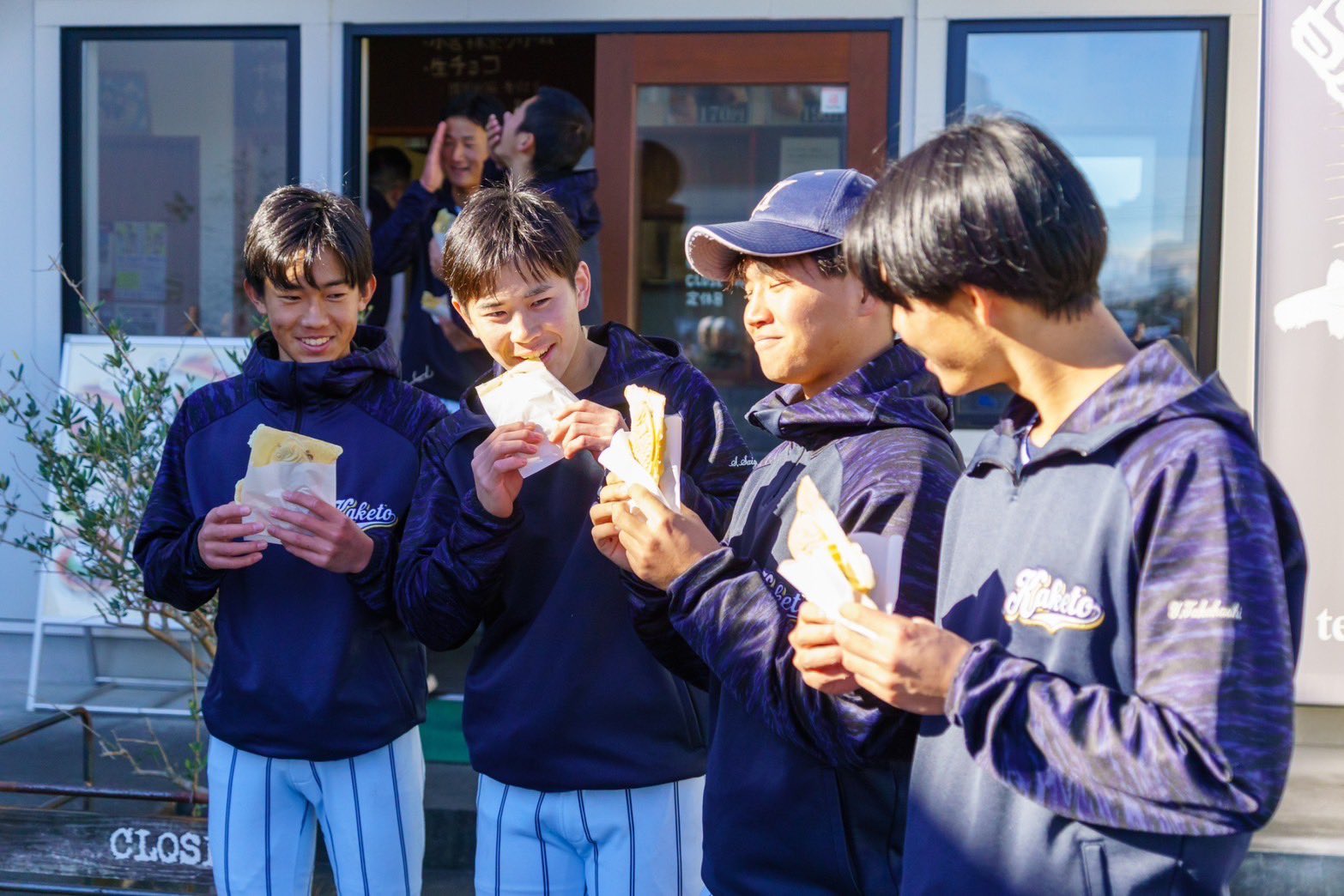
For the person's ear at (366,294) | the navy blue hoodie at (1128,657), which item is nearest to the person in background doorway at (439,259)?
the person's ear at (366,294)

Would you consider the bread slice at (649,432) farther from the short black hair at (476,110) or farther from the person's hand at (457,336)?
the short black hair at (476,110)

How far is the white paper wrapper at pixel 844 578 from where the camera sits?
1521 millimetres

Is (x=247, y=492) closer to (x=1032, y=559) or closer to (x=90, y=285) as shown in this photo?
(x=1032, y=559)

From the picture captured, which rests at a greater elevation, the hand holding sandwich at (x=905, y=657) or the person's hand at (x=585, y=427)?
the person's hand at (x=585, y=427)

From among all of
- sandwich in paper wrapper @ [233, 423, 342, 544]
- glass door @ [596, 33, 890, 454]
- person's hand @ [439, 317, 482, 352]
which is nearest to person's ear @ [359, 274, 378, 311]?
sandwich in paper wrapper @ [233, 423, 342, 544]

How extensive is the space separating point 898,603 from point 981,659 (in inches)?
12.8

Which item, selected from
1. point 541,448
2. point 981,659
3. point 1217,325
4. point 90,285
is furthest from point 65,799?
point 1217,325

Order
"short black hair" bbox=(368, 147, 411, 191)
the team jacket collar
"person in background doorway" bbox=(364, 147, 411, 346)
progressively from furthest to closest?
"short black hair" bbox=(368, 147, 411, 191) < "person in background doorway" bbox=(364, 147, 411, 346) < the team jacket collar

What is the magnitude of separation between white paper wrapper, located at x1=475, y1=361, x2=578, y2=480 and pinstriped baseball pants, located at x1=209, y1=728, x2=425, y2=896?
→ 795 millimetres

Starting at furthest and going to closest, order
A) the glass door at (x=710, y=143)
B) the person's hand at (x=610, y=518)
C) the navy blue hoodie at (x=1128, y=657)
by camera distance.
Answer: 1. the glass door at (x=710, y=143)
2. the person's hand at (x=610, y=518)
3. the navy blue hoodie at (x=1128, y=657)

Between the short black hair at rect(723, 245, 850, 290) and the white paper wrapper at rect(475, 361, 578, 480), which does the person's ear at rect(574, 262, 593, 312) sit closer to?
the white paper wrapper at rect(475, 361, 578, 480)

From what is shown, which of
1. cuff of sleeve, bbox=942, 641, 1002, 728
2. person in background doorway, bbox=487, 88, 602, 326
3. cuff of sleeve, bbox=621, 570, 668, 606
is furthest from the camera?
person in background doorway, bbox=487, 88, 602, 326

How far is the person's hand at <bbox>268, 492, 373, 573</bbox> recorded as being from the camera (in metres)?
2.48

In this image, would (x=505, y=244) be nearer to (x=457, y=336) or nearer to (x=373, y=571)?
(x=373, y=571)
